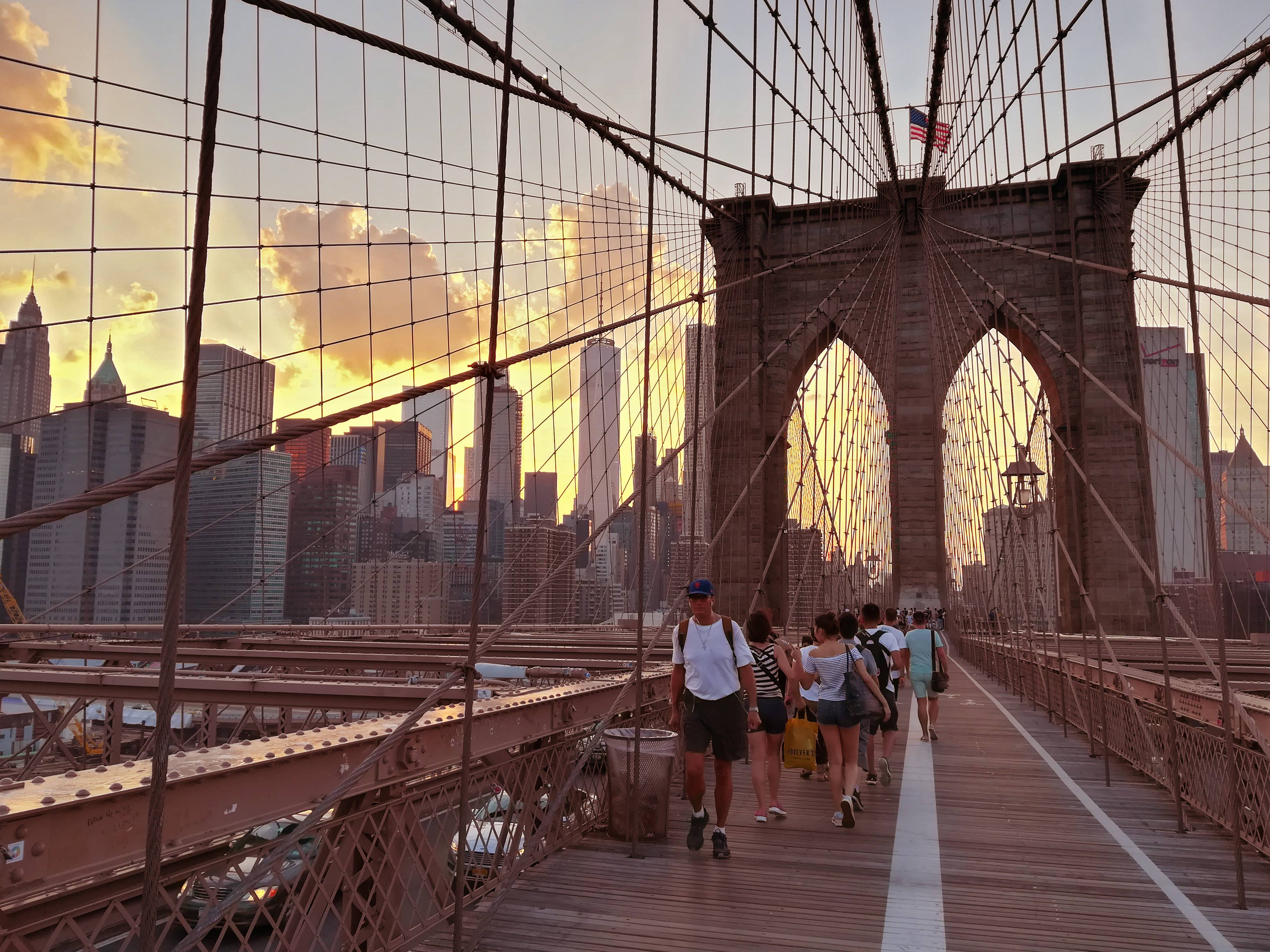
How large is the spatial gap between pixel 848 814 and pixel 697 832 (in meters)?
1.05

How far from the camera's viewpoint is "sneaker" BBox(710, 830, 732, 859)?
12.8 feet

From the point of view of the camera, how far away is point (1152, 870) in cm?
389

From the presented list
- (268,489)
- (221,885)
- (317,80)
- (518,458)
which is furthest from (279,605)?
(221,885)

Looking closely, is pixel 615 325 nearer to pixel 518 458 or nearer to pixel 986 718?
pixel 986 718

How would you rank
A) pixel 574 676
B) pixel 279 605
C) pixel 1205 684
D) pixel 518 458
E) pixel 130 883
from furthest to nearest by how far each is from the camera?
pixel 518 458, pixel 279 605, pixel 574 676, pixel 1205 684, pixel 130 883

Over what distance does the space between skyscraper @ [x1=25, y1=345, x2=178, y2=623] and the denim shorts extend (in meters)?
3.46

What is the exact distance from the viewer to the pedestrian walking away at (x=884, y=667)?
236 inches

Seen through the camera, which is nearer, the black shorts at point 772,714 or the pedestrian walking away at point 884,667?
the black shorts at point 772,714

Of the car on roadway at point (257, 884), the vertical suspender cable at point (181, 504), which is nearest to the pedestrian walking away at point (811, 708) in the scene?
the car on roadway at point (257, 884)

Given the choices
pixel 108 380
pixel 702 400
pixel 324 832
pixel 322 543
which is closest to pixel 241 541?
pixel 322 543

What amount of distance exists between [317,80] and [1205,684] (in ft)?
25.3

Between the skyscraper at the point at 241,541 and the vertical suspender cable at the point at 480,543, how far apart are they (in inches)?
232

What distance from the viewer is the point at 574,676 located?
6.18 metres

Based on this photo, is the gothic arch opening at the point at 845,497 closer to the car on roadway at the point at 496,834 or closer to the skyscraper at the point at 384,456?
the skyscraper at the point at 384,456
